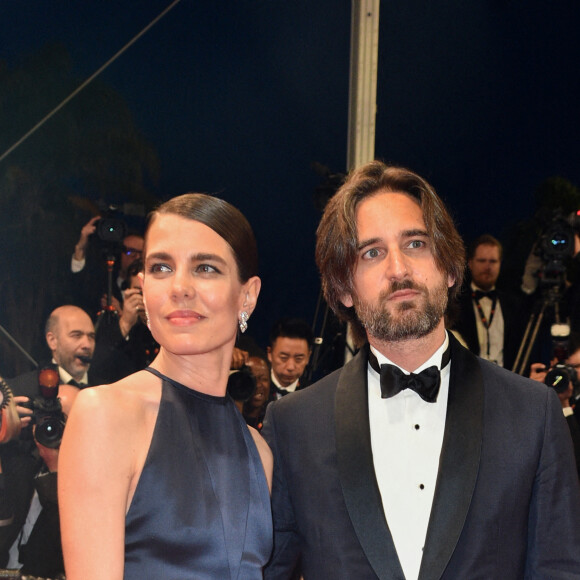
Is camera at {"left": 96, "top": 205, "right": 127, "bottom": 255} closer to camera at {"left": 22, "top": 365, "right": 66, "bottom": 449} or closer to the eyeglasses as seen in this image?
the eyeglasses

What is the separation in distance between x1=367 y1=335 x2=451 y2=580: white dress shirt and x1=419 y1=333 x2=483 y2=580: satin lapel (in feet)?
0.20

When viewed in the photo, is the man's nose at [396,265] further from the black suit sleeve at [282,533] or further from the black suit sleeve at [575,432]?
the black suit sleeve at [575,432]

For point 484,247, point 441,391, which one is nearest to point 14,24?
point 484,247

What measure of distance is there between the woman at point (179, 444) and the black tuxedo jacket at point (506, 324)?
3.04 metres

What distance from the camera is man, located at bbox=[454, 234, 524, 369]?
193 inches

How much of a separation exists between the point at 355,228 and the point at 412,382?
435 millimetres

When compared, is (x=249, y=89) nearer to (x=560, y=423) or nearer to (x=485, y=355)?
(x=485, y=355)

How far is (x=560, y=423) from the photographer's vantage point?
191cm

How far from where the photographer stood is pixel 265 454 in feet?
6.68

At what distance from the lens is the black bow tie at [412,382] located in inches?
76.0

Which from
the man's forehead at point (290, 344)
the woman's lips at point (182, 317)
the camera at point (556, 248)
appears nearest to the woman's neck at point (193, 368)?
the woman's lips at point (182, 317)

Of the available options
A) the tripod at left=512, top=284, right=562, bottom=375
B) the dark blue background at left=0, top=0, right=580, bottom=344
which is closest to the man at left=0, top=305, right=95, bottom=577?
the dark blue background at left=0, top=0, right=580, bottom=344

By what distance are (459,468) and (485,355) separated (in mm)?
3217

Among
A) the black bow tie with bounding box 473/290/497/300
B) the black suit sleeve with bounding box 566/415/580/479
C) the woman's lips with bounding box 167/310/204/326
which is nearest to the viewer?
the woman's lips with bounding box 167/310/204/326
